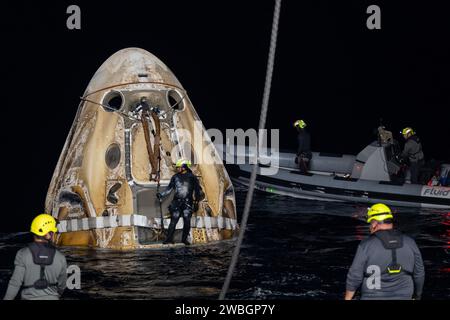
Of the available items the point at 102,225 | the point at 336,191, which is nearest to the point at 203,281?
the point at 102,225

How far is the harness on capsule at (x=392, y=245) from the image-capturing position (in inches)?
435

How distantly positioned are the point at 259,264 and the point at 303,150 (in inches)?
407

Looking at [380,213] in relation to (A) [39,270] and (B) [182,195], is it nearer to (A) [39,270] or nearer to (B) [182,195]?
(A) [39,270]

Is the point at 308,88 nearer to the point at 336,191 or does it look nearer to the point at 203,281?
the point at 336,191

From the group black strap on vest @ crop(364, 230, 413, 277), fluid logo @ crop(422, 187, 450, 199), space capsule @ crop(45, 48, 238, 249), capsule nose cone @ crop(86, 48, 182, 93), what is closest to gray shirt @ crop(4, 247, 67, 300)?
black strap on vest @ crop(364, 230, 413, 277)

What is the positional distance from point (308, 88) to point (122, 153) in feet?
147

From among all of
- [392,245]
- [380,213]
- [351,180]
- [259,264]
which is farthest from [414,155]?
[392,245]

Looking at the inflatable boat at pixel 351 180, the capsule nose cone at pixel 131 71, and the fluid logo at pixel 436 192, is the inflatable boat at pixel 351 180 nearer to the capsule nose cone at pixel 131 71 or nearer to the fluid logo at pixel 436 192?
the fluid logo at pixel 436 192

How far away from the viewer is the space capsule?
18.2 meters

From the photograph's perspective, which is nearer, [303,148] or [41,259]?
[41,259]

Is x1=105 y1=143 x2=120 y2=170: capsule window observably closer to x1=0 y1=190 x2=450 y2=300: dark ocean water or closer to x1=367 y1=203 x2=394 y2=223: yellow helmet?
x1=0 y1=190 x2=450 y2=300: dark ocean water

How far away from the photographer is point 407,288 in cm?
1118

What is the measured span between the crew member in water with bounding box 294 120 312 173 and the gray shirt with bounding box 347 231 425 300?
15.9m

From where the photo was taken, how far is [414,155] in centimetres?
2502
